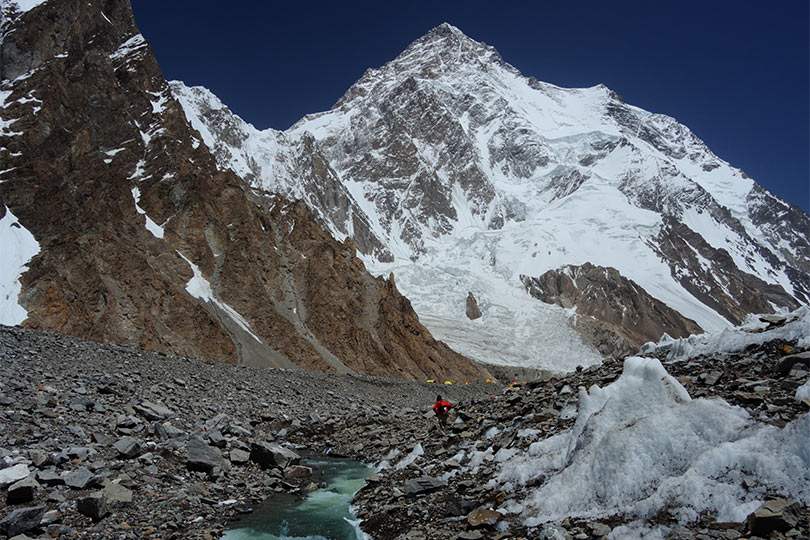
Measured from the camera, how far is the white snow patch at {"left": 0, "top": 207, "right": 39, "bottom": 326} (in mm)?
37594

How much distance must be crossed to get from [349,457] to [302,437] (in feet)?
12.5

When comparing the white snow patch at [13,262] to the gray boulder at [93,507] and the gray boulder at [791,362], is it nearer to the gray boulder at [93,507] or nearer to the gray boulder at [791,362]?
the gray boulder at [93,507]

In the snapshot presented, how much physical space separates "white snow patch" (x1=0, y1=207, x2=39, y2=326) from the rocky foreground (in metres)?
17.6

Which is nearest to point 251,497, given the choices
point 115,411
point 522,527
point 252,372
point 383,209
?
point 115,411

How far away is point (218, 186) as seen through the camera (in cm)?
6731

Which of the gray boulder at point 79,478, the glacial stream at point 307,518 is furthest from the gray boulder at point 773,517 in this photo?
the gray boulder at point 79,478

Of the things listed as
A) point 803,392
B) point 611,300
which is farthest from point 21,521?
point 611,300

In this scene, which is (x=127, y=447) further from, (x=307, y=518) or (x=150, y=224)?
(x=150, y=224)

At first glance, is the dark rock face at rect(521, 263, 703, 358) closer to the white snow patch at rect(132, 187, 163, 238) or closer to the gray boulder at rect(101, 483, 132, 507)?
the white snow patch at rect(132, 187, 163, 238)

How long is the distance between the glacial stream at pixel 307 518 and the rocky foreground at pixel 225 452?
1.15ft

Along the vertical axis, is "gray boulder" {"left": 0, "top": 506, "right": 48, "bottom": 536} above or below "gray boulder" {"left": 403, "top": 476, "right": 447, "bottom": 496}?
above

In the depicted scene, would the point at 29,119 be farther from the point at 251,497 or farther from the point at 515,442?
the point at 515,442

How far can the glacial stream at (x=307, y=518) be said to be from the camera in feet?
34.5

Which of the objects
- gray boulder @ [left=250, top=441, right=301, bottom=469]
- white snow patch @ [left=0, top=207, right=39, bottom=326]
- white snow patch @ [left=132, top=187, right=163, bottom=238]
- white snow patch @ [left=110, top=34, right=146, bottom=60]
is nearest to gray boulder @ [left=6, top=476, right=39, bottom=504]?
gray boulder @ [left=250, top=441, right=301, bottom=469]
